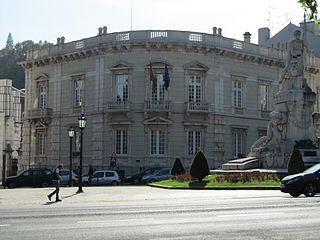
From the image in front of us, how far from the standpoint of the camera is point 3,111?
180ft

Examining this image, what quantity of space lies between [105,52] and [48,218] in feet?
111

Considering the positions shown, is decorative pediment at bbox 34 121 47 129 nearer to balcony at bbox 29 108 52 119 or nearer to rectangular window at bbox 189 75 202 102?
balcony at bbox 29 108 52 119

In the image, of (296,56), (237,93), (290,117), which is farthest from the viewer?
(237,93)

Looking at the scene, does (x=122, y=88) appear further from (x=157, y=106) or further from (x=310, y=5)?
(x=310, y=5)

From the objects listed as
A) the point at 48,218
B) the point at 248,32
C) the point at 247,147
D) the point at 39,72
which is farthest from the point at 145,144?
the point at 48,218

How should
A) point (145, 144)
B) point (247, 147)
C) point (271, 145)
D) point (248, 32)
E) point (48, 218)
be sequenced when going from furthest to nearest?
point (248, 32)
point (247, 147)
point (145, 144)
point (271, 145)
point (48, 218)

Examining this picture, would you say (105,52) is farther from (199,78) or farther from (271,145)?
(271,145)

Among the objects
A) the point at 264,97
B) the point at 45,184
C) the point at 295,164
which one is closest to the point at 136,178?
the point at 45,184

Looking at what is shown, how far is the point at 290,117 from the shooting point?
3197cm

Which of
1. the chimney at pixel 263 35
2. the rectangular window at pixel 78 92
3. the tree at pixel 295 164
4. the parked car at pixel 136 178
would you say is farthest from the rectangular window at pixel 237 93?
the tree at pixel 295 164

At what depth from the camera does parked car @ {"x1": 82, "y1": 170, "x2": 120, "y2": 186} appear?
40.0 m

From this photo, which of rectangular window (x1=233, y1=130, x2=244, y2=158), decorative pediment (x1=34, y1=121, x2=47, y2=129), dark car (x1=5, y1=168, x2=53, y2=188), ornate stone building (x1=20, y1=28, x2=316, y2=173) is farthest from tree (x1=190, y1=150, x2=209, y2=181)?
decorative pediment (x1=34, y1=121, x2=47, y2=129)

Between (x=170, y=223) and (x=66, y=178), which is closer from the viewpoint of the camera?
(x=170, y=223)

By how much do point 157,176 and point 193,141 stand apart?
744cm
